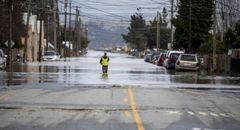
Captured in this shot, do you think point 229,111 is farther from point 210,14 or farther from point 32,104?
point 210,14

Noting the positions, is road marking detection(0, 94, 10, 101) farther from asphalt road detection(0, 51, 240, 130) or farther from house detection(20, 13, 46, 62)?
house detection(20, 13, 46, 62)

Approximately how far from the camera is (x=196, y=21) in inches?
2911

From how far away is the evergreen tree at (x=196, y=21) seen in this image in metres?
73.6

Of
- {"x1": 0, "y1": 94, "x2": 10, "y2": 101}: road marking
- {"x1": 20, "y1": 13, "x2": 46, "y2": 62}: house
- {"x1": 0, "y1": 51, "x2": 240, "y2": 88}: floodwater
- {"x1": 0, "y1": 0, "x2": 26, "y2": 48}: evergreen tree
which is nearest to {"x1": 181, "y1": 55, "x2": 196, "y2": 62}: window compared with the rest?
{"x1": 0, "y1": 51, "x2": 240, "y2": 88}: floodwater

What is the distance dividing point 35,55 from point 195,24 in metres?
32.3

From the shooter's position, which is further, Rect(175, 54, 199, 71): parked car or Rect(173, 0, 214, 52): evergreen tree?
Rect(173, 0, 214, 52): evergreen tree

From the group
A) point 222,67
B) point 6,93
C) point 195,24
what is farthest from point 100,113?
point 195,24

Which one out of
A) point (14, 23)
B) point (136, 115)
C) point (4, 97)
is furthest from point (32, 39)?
point (136, 115)

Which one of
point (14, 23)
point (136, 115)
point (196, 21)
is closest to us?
point (136, 115)

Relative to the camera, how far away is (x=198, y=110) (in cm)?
1809

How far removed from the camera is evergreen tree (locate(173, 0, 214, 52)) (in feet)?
242

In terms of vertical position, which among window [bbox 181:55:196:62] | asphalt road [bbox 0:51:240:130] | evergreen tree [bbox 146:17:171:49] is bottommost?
asphalt road [bbox 0:51:240:130]

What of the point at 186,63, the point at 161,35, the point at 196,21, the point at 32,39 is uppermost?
the point at 196,21

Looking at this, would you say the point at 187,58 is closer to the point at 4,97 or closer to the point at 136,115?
the point at 4,97
